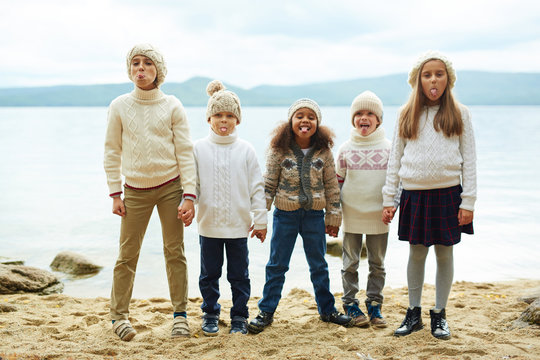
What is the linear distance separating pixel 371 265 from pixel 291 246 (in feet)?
2.17

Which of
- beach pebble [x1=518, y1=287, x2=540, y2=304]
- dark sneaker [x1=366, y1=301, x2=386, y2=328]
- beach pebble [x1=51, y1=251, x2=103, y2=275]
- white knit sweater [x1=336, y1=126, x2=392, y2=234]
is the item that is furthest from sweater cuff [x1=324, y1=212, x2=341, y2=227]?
beach pebble [x1=51, y1=251, x2=103, y2=275]

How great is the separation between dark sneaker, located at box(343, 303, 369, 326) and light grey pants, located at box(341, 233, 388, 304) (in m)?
0.04

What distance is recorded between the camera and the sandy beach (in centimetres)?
304

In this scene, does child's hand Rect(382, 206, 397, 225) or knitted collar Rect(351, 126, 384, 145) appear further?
knitted collar Rect(351, 126, 384, 145)

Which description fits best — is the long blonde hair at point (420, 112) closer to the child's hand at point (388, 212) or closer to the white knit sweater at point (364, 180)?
the white knit sweater at point (364, 180)

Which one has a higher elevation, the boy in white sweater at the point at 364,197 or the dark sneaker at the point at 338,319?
the boy in white sweater at the point at 364,197

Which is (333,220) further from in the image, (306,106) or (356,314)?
(306,106)

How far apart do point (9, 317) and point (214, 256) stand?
1.74 m

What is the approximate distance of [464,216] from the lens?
127 inches

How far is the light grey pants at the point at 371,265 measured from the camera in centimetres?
373

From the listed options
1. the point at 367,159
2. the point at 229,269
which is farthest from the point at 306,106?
the point at 229,269

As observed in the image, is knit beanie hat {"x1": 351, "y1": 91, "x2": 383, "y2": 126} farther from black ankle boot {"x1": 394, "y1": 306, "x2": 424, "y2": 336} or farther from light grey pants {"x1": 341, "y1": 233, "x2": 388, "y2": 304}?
black ankle boot {"x1": 394, "y1": 306, "x2": 424, "y2": 336}

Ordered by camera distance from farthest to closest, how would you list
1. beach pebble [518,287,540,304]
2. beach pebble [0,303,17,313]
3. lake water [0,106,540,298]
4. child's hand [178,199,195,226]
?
lake water [0,106,540,298]
beach pebble [518,287,540,304]
beach pebble [0,303,17,313]
child's hand [178,199,195,226]

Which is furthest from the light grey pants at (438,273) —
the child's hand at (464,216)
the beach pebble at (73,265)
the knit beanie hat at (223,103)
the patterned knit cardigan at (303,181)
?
the beach pebble at (73,265)
